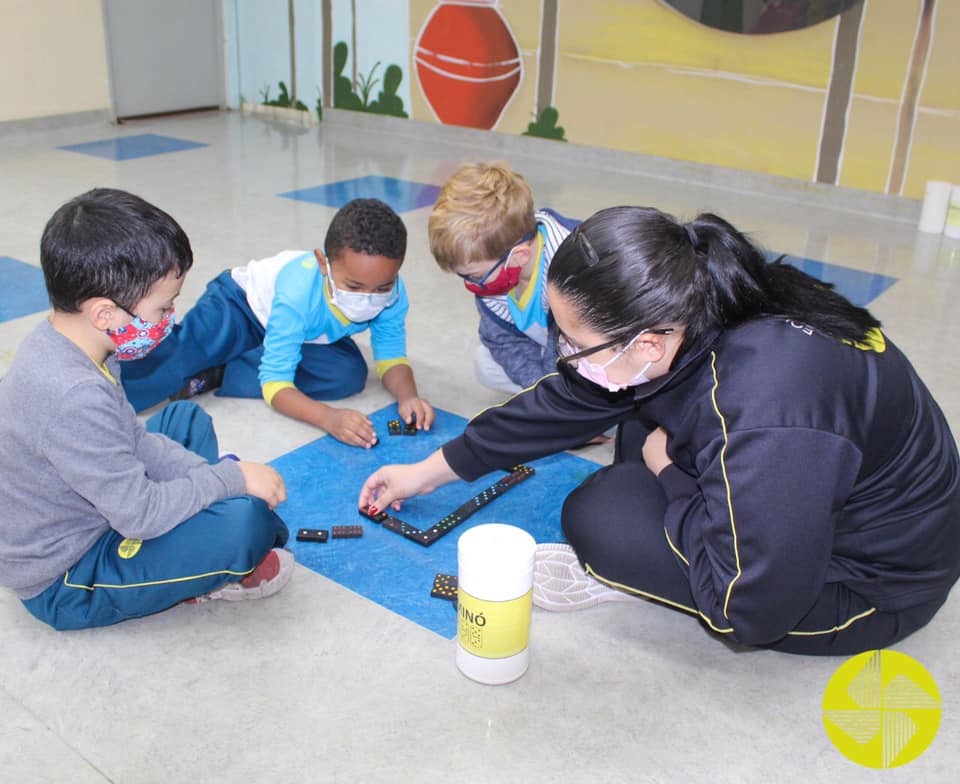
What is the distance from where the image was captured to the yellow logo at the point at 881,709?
62.1 inches

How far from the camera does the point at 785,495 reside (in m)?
1.38

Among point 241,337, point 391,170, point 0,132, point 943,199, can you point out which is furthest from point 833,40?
point 0,132

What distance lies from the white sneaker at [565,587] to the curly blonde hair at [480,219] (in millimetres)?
773

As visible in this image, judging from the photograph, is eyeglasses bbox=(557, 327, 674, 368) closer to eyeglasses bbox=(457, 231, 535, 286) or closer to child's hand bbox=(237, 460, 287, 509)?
child's hand bbox=(237, 460, 287, 509)

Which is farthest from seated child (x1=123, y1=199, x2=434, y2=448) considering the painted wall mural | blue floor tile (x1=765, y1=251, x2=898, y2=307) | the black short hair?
the painted wall mural

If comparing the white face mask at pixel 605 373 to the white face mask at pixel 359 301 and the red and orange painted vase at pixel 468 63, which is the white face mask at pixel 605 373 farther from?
the red and orange painted vase at pixel 468 63

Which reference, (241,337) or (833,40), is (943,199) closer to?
(833,40)

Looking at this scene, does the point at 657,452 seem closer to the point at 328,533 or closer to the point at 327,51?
the point at 328,533

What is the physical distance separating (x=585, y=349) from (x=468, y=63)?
195 inches

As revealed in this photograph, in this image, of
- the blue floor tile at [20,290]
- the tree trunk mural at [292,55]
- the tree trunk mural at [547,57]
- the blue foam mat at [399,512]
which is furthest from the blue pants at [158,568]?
the tree trunk mural at [292,55]

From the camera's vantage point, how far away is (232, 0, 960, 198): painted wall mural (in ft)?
15.5

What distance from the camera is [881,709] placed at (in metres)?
1.67

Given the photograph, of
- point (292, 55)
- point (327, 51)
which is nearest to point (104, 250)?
point (327, 51)

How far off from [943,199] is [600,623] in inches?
145
